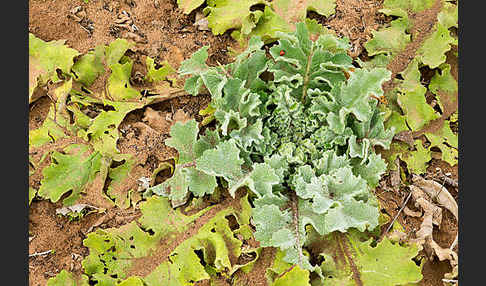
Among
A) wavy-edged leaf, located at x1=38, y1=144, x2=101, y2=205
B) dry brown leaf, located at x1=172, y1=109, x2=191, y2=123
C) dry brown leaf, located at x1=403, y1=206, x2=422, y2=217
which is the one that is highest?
dry brown leaf, located at x1=172, y1=109, x2=191, y2=123

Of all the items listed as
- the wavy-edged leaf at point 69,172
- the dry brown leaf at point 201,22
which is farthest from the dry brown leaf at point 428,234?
the wavy-edged leaf at point 69,172

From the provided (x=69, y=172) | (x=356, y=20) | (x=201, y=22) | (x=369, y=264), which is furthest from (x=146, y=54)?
(x=369, y=264)

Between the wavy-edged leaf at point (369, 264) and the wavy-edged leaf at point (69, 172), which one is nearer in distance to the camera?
the wavy-edged leaf at point (369, 264)

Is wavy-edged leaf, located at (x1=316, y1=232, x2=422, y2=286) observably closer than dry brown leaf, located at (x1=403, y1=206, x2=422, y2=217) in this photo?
Yes

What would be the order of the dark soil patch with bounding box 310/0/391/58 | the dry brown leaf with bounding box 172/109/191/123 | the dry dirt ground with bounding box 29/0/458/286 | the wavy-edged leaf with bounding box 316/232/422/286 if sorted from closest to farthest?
the wavy-edged leaf with bounding box 316/232/422/286
the dry dirt ground with bounding box 29/0/458/286
the dry brown leaf with bounding box 172/109/191/123
the dark soil patch with bounding box 310/0/391/58

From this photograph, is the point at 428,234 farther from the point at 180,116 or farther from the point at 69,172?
the point at 69,172

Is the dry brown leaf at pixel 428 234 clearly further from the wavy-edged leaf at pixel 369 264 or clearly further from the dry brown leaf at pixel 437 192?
the wavy-edged leaf at pixel 369 264

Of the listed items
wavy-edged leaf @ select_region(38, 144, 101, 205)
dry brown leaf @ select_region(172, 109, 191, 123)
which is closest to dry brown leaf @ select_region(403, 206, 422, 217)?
dry brown leaf @ select_region(172, 109, 191, 123)

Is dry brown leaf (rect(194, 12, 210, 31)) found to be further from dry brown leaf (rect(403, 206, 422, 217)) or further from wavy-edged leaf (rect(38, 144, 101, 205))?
dry brown leaf (rect(403, 206, 422, 217))

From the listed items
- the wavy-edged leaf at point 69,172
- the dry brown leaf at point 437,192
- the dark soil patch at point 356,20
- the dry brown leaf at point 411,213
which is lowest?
the wavy-edged leaf at point 69,172
